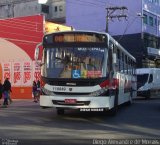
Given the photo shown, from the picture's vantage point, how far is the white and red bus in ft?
54.3

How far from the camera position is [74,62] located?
55.5 ft

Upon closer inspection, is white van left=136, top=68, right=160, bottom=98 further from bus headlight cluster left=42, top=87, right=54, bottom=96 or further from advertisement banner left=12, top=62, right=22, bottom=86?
bus headlight cluster left=42, top=87, right=54, bottom=96

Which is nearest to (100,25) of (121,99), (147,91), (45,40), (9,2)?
(147,91)

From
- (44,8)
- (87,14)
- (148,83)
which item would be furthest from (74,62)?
(44,8)

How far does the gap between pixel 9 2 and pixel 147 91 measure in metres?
62.2

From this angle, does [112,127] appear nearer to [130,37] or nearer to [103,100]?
[103,100]

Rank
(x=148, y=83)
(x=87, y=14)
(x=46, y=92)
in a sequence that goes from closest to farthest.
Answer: (x=46, y=92) → (x=148, y=83) → (x=87, y=14)

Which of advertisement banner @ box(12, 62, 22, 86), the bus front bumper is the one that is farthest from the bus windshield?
advertisement banner @ box(12, 62, 22, 86)

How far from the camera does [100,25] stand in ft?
207

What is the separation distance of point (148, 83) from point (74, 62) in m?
21.0

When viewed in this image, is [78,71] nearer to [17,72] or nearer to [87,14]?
[17,72]

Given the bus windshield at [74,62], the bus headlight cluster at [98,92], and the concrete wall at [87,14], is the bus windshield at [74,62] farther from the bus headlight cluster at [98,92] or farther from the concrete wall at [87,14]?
the concrete wall at [87,14]

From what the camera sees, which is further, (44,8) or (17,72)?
(44,8)

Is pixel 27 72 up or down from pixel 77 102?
up
